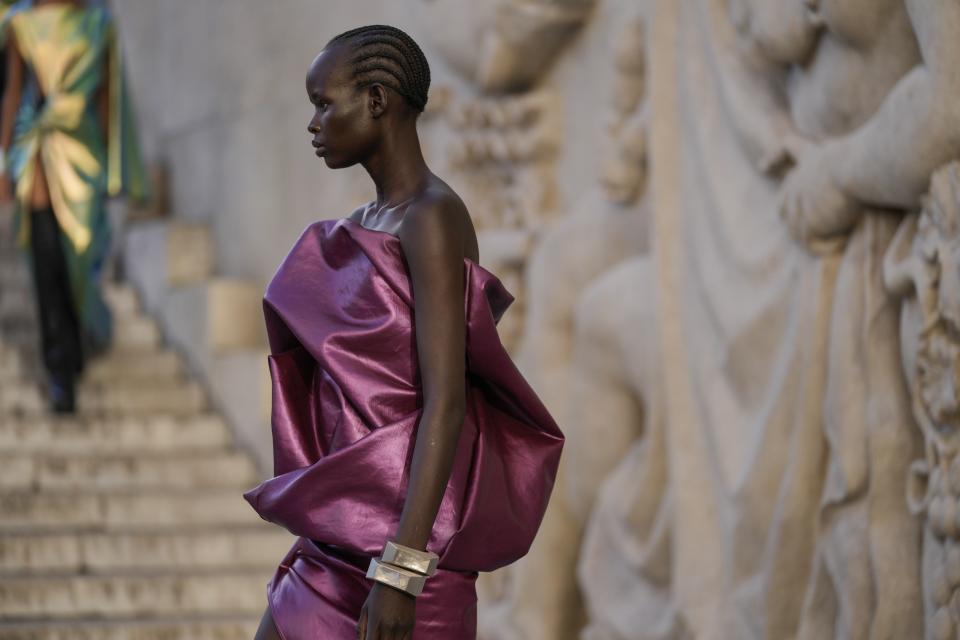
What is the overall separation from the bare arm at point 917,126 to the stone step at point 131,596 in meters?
3.14

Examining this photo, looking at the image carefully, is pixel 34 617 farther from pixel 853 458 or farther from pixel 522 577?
pixel 853 458

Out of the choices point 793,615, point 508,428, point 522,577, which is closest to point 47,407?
point 522,577

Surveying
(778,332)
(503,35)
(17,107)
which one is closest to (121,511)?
(17,107)

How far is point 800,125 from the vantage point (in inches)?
177

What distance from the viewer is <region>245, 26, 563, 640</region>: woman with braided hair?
8.27 feet

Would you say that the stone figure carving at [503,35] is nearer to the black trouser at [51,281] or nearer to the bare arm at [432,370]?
the black trouser at [51,281]

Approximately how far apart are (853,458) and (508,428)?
5.14ft

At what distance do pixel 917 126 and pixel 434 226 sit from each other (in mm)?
1591

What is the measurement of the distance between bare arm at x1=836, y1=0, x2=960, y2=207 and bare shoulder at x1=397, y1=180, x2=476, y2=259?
4.89 ft

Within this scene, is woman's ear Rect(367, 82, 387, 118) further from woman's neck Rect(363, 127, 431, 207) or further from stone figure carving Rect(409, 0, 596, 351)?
stone figure carving Rect(409, 0, 596, 351)

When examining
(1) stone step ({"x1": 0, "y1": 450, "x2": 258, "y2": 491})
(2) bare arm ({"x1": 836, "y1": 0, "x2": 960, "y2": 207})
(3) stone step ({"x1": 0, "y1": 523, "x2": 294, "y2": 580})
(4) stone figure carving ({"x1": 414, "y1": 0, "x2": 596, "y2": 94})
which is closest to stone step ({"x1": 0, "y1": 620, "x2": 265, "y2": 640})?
(3) stone step ({"x1": 0, "y1": 523, "x2": 294, "y2": 580})

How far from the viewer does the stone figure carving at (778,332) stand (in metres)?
3.94

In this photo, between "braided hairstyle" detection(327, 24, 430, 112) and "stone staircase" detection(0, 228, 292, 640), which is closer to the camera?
"braided hairstyle" detection(327, 24, 430, 112)

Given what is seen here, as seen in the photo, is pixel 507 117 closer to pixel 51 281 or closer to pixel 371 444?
pixel 51 281
